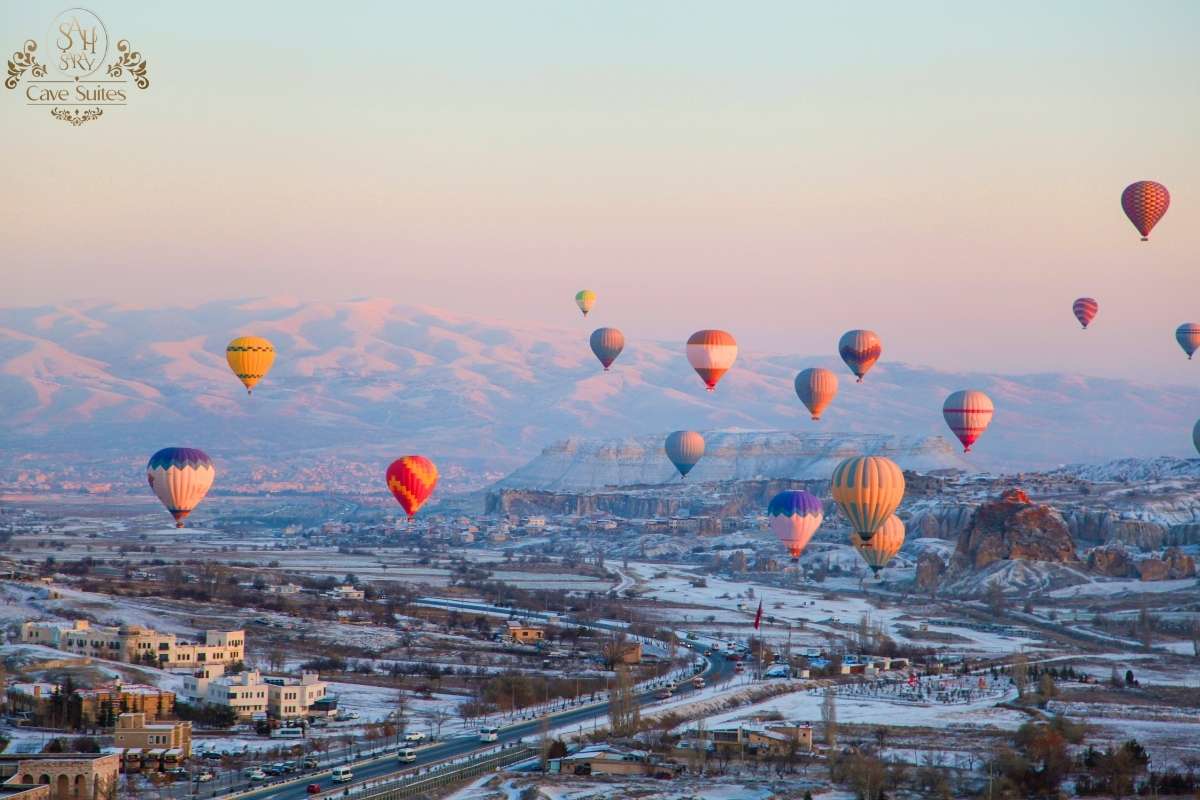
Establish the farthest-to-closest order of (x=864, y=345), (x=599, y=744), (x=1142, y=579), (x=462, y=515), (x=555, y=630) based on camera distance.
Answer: (x=462, y=515) → (x=1142, y=579) → (x=864, y=345) → (x=555, y=630) → (x=599, y=744)

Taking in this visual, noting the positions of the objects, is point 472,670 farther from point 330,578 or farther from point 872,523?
point 330,578

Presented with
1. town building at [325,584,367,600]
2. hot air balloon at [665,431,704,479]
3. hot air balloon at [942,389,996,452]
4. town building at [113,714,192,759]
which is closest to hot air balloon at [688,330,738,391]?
hot air balloon at [942,389,996,452]

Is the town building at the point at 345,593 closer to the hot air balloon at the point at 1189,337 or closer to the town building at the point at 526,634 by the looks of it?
the town building at the point at 526,634

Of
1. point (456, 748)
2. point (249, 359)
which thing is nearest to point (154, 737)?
point (456, 748)

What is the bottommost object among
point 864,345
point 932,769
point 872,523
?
point 932,769

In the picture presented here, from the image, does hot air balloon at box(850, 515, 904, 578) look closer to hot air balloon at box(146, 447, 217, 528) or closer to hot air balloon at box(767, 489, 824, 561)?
hot air balloon at box(767, 489, 824, 561)

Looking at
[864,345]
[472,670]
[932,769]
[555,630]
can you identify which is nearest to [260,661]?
[472,670]

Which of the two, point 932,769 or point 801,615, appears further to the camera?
point 801,615

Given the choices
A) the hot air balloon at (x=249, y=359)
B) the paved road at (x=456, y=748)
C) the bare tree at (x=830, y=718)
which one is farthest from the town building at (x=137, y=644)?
the bare tree at (x=830, y=718)
